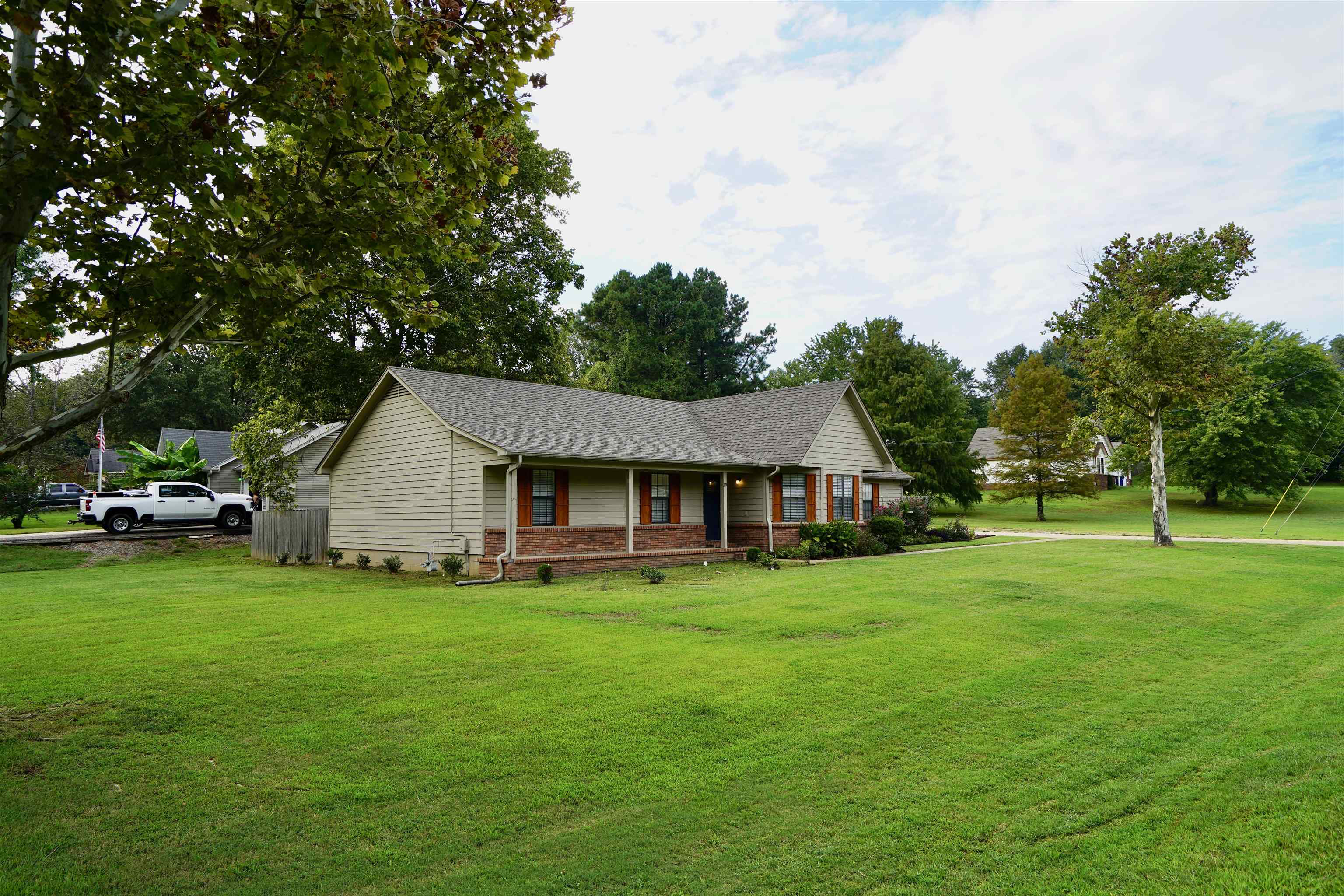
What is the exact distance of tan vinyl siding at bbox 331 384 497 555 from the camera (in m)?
17.7

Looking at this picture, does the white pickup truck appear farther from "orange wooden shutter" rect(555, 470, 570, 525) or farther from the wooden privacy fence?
"orange wooden shutter" rect(555, 470, 570, 525)

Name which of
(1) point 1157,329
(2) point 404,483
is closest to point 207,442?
(2) point 404,483

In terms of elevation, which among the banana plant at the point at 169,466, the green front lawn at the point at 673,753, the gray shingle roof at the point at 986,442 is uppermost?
the gray shingle roof at the point at 986,442

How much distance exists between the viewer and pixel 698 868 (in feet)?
12.5

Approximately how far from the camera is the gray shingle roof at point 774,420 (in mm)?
23000

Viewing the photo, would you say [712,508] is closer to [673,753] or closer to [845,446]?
[845,446]

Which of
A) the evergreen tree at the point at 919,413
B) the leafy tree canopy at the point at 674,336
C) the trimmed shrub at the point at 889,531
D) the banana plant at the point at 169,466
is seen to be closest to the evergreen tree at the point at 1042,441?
the evergreen tree at the point at 919,413

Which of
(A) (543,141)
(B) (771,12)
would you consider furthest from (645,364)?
(B) (771,12)

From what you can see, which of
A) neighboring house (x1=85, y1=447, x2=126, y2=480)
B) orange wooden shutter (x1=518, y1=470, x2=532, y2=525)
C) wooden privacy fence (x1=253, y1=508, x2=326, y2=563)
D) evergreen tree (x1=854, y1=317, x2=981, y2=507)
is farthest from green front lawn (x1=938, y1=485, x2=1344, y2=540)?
neighboring house (x1=85, y1=447, x2=126, y2=480)

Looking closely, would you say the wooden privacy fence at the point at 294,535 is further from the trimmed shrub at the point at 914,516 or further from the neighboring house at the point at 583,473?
the trimmed shrub at the point at 914,516

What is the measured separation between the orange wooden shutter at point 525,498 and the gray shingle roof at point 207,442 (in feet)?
109

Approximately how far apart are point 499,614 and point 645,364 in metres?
42.0

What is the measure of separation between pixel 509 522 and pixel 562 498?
1931 millimetres

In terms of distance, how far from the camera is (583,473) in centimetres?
1892
